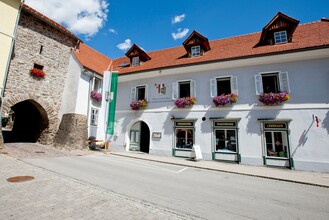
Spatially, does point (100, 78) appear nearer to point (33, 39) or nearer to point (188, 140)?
point (33, 39)

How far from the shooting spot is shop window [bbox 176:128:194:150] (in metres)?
13.5

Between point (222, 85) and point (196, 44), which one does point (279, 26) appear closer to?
point (222, 85)

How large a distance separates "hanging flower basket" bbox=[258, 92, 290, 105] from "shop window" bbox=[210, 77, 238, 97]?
2.12 m

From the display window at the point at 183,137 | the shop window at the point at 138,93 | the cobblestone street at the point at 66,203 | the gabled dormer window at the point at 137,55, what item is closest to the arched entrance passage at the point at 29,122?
the shop window at the point at 138,93

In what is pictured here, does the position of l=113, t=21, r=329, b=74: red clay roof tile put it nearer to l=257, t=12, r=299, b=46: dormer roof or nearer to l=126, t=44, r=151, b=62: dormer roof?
Result: l=257, t=12, r=299, b=46: dormer roof

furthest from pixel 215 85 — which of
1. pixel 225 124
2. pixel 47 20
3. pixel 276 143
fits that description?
pixel 47 20

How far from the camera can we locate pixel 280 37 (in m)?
12.5

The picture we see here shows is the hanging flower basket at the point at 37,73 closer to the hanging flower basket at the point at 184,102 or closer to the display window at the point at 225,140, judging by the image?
the hanging flower basket at the point at 184,102

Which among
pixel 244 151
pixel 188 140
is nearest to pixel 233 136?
pixel 244 151

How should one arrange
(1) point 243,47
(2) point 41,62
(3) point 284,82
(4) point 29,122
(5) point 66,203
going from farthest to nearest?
1. (4) point 29,122
2. (2) point 41,62
3. (1) point 243,47
4. (3) point 284,82
5. (5) point 66,203

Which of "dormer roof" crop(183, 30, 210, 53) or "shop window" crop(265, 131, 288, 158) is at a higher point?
"dormer roof" crop(183, 30, 210, 53)

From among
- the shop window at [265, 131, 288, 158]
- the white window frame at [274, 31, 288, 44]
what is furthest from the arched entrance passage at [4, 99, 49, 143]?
the white window frame at [274, 31, 288, 44]

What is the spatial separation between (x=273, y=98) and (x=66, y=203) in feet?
39.6

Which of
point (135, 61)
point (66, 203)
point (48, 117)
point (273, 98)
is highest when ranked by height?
point (135, 61)
